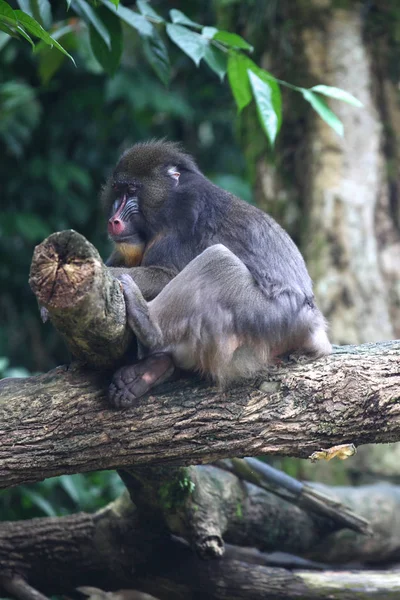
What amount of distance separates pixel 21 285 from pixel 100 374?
634 centimetres

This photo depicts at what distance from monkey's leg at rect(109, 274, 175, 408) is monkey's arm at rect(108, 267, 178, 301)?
15.0 inches

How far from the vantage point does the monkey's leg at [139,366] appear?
3.46 meters

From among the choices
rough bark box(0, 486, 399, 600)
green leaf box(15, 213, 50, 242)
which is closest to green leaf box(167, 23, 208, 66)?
rough bark box(0, 486, 399, 600)

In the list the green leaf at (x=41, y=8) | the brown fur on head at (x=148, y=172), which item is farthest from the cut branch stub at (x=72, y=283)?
the green leaf at (x=41, y=8)

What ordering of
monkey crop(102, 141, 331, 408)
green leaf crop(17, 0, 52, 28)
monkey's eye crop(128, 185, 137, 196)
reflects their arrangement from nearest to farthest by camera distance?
monkey crop(102, 141, 331, 408) < green leaf crop(17, 0, 52, 28) < monkey's eye crop(128, 185, 137, 196)

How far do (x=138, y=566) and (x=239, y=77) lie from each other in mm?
2898

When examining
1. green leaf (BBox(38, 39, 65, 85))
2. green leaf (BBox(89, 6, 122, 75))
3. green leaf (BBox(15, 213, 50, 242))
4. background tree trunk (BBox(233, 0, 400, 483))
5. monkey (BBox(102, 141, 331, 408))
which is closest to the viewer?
monkey (BBox(102, 141, 331, 408))

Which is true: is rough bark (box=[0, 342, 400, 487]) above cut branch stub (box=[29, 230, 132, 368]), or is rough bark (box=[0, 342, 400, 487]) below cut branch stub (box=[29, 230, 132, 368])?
below

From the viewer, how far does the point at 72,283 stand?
2896 millimetres

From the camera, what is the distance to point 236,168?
11.6m

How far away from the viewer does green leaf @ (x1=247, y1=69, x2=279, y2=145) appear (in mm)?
4227

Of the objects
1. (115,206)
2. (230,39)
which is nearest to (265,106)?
(230,39)

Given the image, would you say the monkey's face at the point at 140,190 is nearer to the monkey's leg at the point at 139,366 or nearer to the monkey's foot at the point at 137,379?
the monkey's leg at the point at 139,366

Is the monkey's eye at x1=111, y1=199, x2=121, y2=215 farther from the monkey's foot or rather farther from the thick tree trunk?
the thick tree trunk
